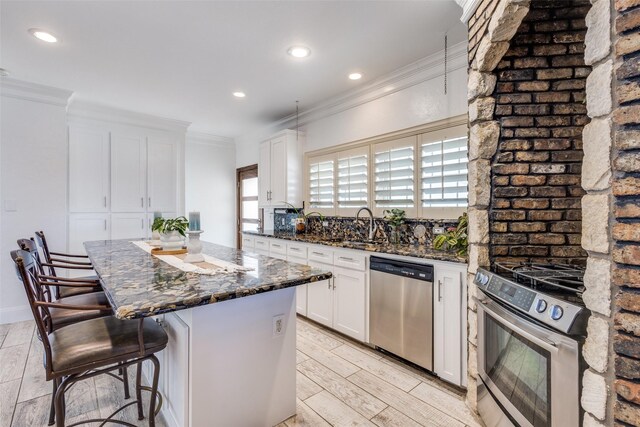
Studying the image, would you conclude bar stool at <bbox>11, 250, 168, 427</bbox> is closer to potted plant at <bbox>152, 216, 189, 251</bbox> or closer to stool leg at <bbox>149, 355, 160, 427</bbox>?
stool leg at <bbox>149, 355, 160, 427</bbox>

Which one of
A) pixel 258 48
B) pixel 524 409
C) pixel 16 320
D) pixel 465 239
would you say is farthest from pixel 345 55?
pixel 16 320

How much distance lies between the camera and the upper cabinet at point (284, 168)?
173 inches

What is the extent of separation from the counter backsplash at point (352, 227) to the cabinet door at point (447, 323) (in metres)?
0.73

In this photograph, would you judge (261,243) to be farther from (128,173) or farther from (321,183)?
(128,173)

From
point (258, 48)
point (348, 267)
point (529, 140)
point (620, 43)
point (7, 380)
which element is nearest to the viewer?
point (620, 43)

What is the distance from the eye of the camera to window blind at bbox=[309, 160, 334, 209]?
4086mm

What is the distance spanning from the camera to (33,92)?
3.61 meters

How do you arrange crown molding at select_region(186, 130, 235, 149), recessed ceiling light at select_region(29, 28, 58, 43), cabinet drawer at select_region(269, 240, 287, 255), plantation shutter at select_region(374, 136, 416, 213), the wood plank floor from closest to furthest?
the wood plank floor < recessed ceiling light at select_region(29, 28, 58, 43) < plantation shutter at select_region(374, 136, 416, 213) < cabinet drawer at select_region(269, 240, 287, 255) < crown molding at select_region(186, 130, 235, 149)

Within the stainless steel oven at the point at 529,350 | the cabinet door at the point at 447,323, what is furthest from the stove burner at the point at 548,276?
the cabinet door at the point at 447,323

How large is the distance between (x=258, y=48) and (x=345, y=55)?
797 millimetres

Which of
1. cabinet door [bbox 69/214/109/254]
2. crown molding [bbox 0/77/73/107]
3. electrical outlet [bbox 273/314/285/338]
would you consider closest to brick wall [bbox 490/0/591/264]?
electrical outlet [bbox 273/314/285/338]

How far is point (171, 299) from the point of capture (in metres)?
1.25

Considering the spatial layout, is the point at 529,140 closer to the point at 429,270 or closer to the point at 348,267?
the point at 429,270

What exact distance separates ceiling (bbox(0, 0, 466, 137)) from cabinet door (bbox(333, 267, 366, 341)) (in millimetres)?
2069
